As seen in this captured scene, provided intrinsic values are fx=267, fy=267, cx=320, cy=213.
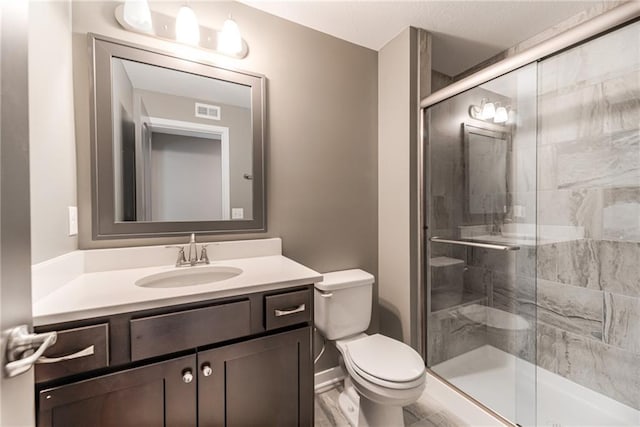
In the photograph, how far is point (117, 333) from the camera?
0.82 m

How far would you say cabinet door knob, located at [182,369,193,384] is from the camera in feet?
2.97

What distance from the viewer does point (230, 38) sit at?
55.9 inches

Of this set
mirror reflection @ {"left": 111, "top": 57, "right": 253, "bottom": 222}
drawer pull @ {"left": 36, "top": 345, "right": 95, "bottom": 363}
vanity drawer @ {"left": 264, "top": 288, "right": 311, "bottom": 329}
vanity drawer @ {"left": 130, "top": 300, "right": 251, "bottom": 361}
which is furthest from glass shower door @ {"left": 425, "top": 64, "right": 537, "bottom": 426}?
drawer pull @ {"left": 36, "top": 345, "right": 95, "bottom": 363}

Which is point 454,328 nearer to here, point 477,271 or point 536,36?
point 477,271

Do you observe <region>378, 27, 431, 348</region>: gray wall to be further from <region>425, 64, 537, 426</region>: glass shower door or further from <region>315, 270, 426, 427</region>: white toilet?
<region>315, 270, 426, 427</region>: white toilet

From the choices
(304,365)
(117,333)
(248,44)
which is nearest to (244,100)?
(248,44)

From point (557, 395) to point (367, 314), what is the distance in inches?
52.6

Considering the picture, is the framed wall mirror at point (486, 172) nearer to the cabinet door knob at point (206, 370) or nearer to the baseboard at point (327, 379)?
the baseboard at point (327, 379)

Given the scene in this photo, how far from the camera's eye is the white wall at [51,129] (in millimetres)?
889

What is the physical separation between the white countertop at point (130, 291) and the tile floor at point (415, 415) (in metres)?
0.92

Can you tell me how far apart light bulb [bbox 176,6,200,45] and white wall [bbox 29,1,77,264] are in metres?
0.43

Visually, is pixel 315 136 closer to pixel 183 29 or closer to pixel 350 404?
pixel 183 29

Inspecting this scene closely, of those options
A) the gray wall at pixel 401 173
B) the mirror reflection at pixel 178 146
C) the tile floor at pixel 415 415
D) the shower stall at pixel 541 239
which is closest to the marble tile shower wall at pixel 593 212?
the shower stall at pixel 541 239

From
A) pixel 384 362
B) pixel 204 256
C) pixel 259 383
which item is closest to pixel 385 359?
pixel 384 362
